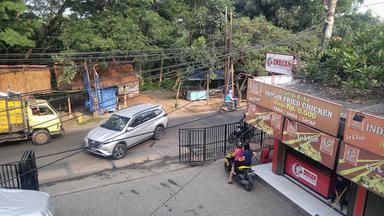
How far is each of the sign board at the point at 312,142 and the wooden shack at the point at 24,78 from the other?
45.3 ft

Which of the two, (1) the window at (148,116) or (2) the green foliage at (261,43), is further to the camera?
(2) the green foliage at (261,43)

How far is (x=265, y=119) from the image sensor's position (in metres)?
11.2

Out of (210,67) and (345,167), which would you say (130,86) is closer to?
(210,67)

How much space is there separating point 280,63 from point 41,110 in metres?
11.3

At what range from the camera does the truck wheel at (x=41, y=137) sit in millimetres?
15875

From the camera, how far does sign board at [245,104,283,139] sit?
10.6 metres

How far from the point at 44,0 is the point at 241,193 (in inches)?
689

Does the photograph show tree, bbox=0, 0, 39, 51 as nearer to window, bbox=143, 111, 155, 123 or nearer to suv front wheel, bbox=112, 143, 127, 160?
window, bbox=143, 111, 155, 123

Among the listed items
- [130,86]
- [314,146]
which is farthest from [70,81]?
[314,146]

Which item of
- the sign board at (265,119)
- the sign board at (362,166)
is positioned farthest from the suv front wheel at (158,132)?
the sign board at (362,166)

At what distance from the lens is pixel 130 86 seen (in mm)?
23469

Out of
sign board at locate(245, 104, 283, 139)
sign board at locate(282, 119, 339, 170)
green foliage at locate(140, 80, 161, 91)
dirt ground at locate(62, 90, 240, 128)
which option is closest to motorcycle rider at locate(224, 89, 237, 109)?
dirt ground at locate(62, 90, 240, 128)

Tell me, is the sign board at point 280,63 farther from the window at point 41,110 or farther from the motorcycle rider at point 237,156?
the window at point 41,110

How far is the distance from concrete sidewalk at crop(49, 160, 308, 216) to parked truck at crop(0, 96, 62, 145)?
16.4 ft
